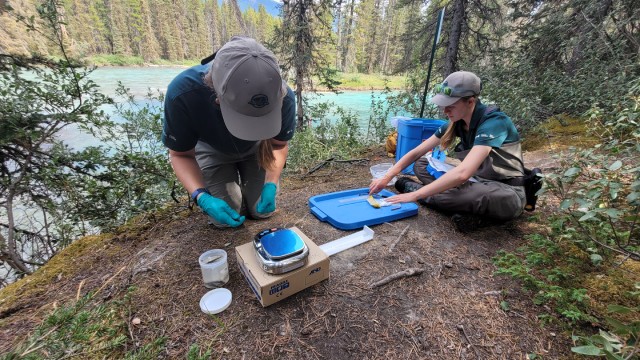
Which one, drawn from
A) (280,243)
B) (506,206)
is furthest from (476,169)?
(280,243)

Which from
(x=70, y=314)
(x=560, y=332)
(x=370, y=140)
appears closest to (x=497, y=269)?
(x=560, y=332)

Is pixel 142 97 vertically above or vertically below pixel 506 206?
above

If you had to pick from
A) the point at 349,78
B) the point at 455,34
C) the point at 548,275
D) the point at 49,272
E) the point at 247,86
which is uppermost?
the point at 455,34

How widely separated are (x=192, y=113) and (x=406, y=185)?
2.09 meters

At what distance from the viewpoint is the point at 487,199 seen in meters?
2.02

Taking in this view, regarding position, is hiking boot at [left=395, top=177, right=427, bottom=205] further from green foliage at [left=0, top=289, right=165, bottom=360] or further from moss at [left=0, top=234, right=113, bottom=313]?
moss at [left=0, top=234, right=113, bottom=313]

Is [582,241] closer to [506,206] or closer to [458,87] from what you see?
[506,206]

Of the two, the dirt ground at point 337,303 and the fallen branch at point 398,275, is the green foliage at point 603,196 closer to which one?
the dirt ground at point 337,303

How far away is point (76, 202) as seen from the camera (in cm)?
258

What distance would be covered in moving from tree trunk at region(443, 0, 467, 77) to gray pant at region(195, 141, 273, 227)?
5418mm

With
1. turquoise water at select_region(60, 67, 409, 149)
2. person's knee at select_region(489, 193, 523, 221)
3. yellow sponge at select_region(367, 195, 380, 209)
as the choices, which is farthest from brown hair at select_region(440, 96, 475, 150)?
turquoise water at select_region(60, 67, 409, 149)

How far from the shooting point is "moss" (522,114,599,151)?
11.5 feet

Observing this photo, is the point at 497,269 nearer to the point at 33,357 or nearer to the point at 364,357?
the point at 364,357

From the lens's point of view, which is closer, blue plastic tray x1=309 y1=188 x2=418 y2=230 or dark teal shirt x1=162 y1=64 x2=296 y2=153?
dark teal shirt x1=162 y1=64 x2=296 y2=153
